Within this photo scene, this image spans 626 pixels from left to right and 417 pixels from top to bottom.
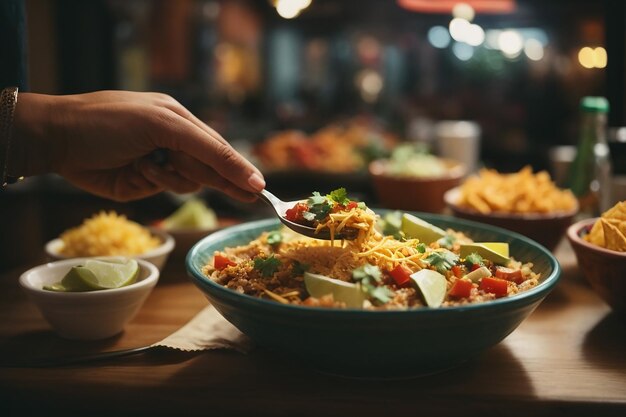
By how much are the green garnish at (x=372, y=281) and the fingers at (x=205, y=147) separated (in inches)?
18.6

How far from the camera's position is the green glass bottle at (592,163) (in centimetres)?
250

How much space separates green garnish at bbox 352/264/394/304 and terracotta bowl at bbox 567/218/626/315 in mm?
625

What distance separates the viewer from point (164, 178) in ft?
6.27

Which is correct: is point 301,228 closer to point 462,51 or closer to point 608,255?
point 608,255

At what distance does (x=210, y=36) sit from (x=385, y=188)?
802cm

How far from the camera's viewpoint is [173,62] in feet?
26.8

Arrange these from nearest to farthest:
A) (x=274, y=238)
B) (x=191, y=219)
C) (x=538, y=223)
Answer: (x=274, y=238) < (x=538, y=223) < (x=191, y=219)

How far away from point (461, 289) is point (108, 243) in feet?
3.70

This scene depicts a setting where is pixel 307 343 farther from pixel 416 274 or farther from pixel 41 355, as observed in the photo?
pixel 41 355

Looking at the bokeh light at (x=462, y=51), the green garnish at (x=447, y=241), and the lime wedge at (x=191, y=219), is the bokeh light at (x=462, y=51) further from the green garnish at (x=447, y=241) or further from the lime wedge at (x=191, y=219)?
the green garnish at (x=447, y=241)

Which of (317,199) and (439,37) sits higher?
(439,37)

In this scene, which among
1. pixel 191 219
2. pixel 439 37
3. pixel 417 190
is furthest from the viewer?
pixel 439 37

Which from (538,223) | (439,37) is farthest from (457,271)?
(439,37)

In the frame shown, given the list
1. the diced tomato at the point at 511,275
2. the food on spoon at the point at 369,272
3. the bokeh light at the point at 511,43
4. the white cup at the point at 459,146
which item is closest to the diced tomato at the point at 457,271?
the food on spoon at the point at 369,272
